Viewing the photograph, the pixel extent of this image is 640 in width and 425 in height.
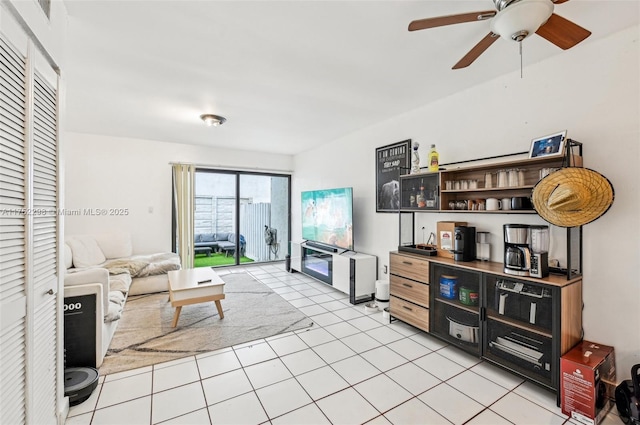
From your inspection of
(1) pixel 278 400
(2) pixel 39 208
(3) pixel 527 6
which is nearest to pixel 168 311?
(1) pixel 278 400

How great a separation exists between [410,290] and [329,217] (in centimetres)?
199

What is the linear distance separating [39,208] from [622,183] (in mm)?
3516

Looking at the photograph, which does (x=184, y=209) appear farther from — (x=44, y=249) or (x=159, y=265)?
(x=44, y=249)

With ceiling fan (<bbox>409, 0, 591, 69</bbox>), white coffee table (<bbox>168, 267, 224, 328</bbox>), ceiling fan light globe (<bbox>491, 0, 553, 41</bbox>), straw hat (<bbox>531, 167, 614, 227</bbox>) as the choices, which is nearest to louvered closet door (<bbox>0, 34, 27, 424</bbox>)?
white coffee table (<bbox>168, 267, 224, 328</bbox>)

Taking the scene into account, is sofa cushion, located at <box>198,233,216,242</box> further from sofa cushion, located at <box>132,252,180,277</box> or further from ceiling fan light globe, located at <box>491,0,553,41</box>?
ceiling fan light globe, located at <box>491,0,553,41</box>

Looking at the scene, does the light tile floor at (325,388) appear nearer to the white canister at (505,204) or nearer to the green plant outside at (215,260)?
the white canister at (505,204)

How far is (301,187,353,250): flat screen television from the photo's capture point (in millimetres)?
4148

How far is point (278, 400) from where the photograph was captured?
1.90 m

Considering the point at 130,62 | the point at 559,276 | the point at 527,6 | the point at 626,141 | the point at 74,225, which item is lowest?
the point at 559,276

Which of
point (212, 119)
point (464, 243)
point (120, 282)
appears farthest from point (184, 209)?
point (464, 243)

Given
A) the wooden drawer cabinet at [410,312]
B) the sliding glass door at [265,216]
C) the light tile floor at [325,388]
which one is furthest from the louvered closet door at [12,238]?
the sliding glass door at [265,216]

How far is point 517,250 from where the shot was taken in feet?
6.98

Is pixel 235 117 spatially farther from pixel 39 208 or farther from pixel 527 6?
pixel 527 6

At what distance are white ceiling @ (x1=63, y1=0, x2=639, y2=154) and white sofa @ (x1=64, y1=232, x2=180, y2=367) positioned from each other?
1764 mm
